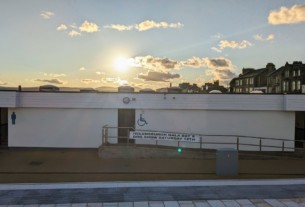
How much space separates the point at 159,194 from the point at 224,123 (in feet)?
35.0

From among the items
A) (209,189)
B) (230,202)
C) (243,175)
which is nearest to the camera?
(230,202)

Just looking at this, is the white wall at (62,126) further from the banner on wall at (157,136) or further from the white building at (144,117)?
the banner on wall at (157,136)

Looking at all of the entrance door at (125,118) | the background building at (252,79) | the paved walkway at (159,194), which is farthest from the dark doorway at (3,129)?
the background building at (252,79)

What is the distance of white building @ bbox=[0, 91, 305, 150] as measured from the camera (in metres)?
19.3

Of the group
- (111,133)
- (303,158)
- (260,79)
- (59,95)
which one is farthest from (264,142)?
(260,79)

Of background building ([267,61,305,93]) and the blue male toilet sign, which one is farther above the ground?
background building ([267,61,305,93])

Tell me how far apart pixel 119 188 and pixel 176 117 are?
31.7 ft

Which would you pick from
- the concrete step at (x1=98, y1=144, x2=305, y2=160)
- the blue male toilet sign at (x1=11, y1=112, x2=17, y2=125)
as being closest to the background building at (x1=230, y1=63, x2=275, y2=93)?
the concrete step at (x1=98, y1=144, x2=305, y2=160)

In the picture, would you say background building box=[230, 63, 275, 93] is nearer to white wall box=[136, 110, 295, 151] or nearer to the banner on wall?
white wall box=[136, 110, 295, 151]

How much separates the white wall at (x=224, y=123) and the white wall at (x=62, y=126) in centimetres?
242

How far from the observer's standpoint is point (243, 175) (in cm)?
1323

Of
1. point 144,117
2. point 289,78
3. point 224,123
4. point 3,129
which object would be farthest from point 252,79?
point 3,129

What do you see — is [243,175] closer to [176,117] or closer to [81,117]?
[176,117]

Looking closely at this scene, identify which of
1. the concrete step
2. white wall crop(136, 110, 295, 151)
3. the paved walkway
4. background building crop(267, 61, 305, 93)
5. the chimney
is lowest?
the paved walkway
